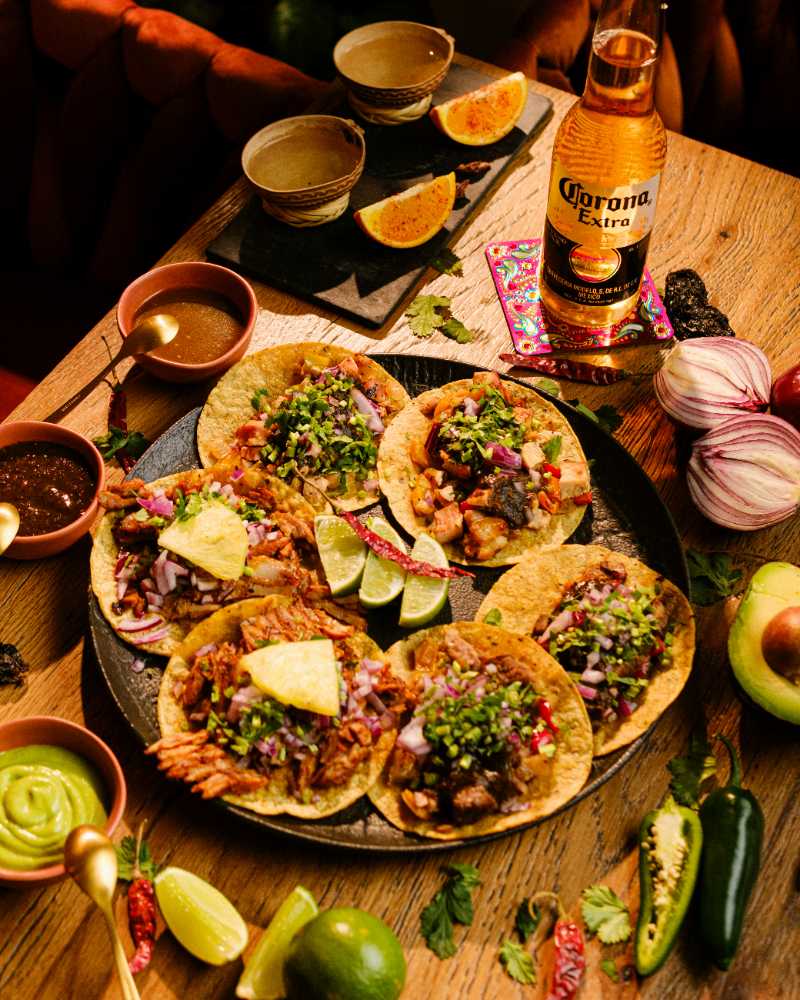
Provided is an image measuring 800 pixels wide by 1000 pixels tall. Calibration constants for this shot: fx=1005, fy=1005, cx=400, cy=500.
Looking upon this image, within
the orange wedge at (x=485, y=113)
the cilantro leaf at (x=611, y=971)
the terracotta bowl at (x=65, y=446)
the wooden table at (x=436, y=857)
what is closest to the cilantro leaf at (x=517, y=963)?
the wooden table at (x=436, y=857)

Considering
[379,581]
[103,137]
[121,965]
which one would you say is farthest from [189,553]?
[103,137]

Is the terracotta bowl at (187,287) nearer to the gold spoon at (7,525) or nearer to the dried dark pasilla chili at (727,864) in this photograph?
the gold spoon at (7,525)

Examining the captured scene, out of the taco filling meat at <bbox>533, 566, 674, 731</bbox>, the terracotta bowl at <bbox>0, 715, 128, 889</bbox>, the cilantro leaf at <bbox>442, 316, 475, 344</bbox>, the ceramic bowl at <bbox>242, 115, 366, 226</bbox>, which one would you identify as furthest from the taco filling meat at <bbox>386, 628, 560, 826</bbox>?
the ceramic bowl at <bbox>242, 115, 366, 226</bbox>

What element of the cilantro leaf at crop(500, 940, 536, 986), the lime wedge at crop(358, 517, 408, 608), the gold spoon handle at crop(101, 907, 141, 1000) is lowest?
the cilantro leaf at crop(500, 940, 536, 986)

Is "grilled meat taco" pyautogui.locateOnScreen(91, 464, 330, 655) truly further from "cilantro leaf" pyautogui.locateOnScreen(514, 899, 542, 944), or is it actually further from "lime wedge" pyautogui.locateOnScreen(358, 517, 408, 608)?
"cilantro leaf" pyautogui.locateOnScreen(514, 899, 542, 944)

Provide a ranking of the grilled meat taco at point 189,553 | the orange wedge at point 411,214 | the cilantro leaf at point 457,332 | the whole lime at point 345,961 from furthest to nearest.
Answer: the orange wedge at point 411,214
the cilantro leaf at point 457,332
the grilled meat taco at point 189,553
the whole lime at point 345,961

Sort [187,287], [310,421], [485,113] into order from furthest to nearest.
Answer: [485,113] → [187,287] → [310,421]

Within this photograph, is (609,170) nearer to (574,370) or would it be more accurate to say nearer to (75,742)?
(574,370)
